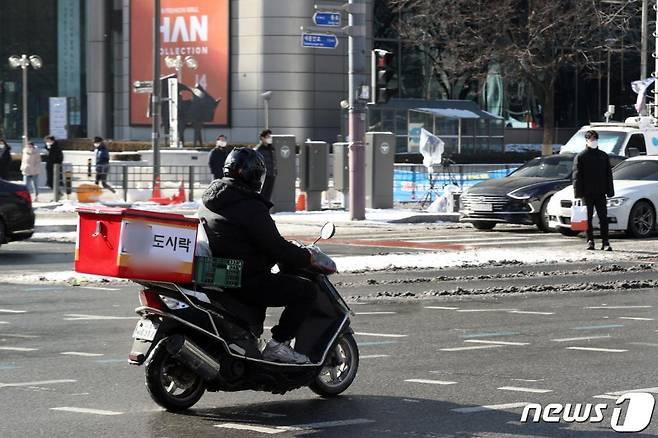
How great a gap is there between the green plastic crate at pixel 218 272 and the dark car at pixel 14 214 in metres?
13.2

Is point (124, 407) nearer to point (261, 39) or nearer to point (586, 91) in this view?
point (261, 39)

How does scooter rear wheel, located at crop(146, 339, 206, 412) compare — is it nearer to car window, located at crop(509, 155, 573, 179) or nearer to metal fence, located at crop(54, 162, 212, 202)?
car window, located at crop(509, 155, 573, 179)

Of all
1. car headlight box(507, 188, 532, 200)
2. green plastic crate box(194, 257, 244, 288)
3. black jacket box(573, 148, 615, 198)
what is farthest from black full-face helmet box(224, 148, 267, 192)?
car headlight box(507, 188, 532, 200)

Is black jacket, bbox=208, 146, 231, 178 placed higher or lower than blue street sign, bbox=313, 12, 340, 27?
lower

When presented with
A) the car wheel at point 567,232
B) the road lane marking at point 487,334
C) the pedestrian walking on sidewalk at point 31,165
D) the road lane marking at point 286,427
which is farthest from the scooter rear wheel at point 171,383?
the pedestrian walking on sidewalk at point 31,165

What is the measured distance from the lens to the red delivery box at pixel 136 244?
8273mm

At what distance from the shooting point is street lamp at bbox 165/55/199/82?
175 ft

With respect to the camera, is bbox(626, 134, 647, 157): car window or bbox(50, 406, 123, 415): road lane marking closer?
bbox(50, 406, 123, 415): road lane marking

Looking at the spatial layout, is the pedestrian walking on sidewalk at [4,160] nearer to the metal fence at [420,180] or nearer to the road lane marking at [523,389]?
the metal fence at [420,180]

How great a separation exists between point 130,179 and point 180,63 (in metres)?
18.3

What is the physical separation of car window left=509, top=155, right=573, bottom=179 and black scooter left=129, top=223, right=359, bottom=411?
1775cm

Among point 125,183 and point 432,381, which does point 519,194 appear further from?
point 432,381

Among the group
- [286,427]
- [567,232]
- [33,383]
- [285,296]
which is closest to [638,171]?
[567,232]

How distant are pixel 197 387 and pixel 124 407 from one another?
49cm
